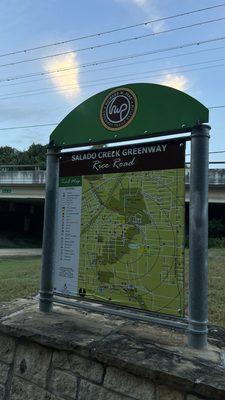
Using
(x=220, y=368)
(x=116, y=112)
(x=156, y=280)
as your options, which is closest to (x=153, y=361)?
(x=220, y=368)

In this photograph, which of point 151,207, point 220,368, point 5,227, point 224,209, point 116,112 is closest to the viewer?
point 220,368

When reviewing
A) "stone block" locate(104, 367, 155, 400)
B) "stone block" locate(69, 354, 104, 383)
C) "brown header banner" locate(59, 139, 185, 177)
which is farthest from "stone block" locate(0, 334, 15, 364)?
"brown header banner" locate(59, 139, 185, 177)

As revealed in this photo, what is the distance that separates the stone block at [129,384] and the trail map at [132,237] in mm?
646

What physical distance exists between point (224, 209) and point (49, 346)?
3919 cm

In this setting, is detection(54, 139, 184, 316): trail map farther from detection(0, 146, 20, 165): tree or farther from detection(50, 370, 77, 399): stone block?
detection(0, 146, 20, 165): tree

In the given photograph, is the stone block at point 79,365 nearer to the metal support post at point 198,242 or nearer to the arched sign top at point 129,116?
the metal support post at point 198,242

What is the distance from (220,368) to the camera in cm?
294

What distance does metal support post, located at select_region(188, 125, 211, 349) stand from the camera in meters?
3.31

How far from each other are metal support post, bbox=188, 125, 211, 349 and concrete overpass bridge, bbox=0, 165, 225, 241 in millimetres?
10395

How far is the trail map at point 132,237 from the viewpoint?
11.5ft

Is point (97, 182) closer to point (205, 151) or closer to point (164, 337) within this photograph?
point (205, 151)

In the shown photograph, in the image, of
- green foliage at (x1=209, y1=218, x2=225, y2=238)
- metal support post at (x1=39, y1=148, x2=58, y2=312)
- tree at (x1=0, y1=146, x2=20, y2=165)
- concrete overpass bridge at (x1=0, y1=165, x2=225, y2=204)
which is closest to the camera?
metal support post at (x1=39, y1=148, x2=58, y2=312)

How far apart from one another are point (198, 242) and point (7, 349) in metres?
1.85

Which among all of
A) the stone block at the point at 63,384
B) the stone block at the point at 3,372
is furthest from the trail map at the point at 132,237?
the stone block at the point at 3,372
